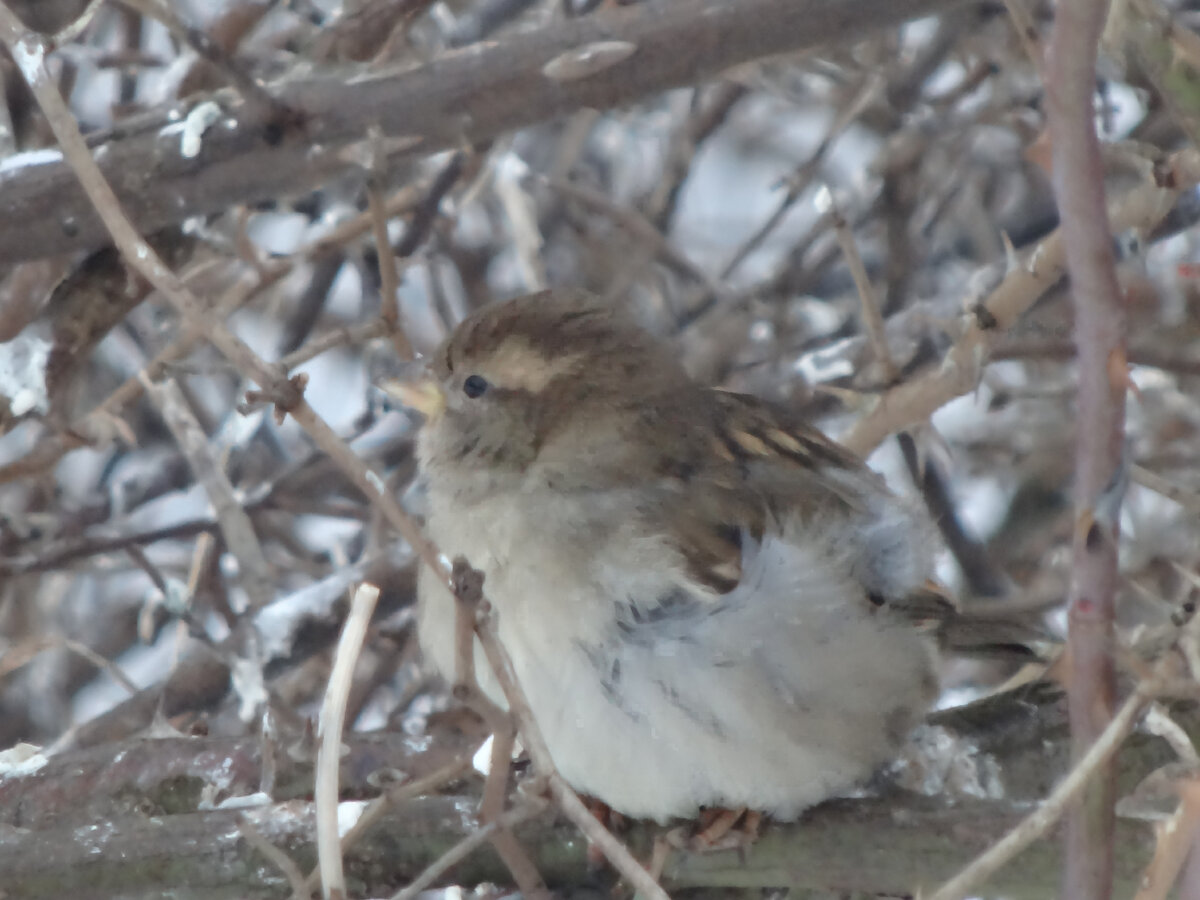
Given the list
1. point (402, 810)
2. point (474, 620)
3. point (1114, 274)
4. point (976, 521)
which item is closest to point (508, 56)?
point (402, 810)

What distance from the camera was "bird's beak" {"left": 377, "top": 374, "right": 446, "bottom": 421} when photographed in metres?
2.19

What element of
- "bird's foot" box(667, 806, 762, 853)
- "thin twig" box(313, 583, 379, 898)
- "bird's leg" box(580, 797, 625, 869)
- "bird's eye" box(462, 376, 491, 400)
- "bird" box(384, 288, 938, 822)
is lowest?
"bird's leg" box(580, 797, 625, 869)

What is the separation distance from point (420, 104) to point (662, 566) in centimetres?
83

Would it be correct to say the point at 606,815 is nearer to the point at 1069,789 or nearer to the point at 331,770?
the point at 331,770

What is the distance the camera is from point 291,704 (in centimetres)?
273

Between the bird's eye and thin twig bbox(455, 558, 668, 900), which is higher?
thin twig bbox(455, 558, 668, 900)

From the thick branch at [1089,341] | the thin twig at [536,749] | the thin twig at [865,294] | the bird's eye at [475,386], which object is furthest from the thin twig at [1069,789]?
the bird's eye at [475,386]

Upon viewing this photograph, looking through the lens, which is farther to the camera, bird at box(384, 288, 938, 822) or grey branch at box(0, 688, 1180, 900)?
bird at box(384, 288, 938, 822)

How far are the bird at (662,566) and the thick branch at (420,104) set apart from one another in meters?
0.31

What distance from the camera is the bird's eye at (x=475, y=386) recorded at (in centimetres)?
215

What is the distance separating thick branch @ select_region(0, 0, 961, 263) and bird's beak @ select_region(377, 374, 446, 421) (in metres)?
0.35

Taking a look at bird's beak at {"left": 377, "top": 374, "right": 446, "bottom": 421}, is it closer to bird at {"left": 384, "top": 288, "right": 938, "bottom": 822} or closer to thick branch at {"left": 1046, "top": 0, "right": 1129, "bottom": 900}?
bird at {"left": 384, "top": 288, "right": 938, "bottom": 822}

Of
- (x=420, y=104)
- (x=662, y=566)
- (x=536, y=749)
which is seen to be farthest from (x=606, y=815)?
(x=420, y=104)

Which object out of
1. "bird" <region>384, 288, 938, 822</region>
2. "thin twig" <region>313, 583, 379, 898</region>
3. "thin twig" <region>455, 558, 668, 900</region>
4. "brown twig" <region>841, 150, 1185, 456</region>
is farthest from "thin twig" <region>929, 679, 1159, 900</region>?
"brown twig" <region>841, 150, 1185, 456</region>
